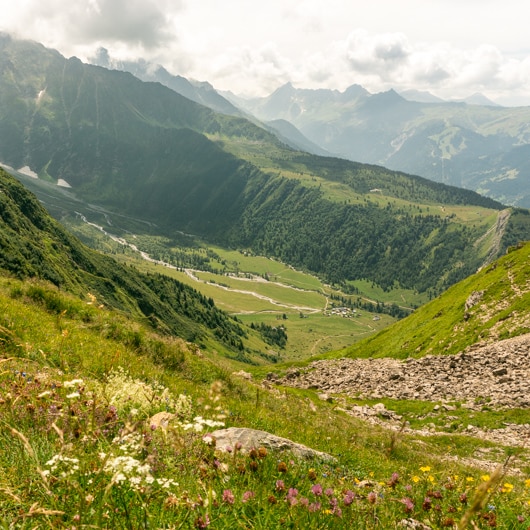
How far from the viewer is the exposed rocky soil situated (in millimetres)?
34750

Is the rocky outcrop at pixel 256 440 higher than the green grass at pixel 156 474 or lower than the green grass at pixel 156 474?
lower

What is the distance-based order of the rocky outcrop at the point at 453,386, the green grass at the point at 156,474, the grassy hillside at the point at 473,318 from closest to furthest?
the green grass at the point at 156,474 < the rocky outcrop at the point at 453,386 < the grassy hillside at the point at 473,318

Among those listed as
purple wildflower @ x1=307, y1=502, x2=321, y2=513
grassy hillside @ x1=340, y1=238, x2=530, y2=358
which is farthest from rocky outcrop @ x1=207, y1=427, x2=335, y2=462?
grassy hillside @ x1=340, y1=238, x2=530, y2=358

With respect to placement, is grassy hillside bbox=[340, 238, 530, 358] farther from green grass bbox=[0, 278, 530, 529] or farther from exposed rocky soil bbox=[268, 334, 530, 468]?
green grass bbox=[0, 278, 530, 529]

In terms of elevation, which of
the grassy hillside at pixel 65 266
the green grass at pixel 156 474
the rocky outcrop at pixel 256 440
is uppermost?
the green grass at pixel 156 474

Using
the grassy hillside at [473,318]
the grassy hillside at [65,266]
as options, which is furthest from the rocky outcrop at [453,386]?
the grassy hillside at [65,266]

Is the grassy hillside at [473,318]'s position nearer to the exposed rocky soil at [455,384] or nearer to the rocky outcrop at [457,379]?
the exposed rocky soil at [455,384]

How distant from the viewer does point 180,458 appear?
567 cm

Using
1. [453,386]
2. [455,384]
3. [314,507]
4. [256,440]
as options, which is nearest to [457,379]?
[455,384]

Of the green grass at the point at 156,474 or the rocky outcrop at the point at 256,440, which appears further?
the rocky outcrop at the point at 256,440

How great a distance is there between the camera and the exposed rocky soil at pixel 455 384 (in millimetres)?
34750

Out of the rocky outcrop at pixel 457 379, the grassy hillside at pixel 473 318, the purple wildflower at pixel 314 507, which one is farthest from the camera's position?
the grassy hillside at pixel 473 318

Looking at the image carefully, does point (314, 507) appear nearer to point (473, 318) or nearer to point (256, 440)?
point (256, 440)

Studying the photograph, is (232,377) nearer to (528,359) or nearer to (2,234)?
(528,359)
